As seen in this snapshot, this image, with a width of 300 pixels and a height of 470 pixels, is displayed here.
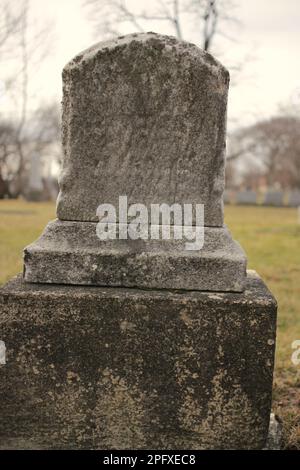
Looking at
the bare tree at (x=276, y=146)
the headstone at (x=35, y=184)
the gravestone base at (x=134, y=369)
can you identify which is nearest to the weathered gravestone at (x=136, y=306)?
the gravestone base at (x=134, y=369)

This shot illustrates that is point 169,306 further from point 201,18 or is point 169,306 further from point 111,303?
point 201,18

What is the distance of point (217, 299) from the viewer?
6.72 feet

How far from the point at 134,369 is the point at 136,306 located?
0.89 feet

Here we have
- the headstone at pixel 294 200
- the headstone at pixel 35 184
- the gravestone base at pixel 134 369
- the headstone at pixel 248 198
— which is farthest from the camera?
the headstone at pixel 248 198

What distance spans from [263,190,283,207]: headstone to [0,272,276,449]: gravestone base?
1177 inches

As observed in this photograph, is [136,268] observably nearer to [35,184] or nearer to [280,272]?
[280,272]

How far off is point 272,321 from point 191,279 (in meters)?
0.39

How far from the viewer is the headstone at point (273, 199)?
102 ft

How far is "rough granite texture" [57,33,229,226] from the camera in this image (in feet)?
7.06

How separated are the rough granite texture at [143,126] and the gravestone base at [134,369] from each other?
457 mm

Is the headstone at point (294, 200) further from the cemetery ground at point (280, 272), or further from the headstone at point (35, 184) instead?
the cemetery ground at point (280, 272)

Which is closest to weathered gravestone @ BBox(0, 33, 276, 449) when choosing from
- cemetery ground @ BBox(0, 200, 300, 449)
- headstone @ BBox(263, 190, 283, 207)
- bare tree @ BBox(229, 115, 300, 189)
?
cemetery ground @ BBox(0, 200, 300, 449)

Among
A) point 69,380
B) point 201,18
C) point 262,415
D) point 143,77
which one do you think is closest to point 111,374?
point 69,380

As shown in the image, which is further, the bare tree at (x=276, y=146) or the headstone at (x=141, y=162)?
the bare tree at (x=276, y=146)
